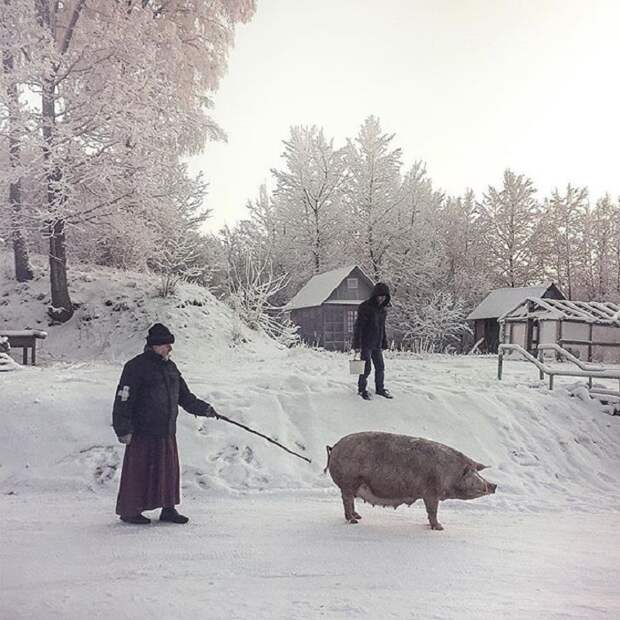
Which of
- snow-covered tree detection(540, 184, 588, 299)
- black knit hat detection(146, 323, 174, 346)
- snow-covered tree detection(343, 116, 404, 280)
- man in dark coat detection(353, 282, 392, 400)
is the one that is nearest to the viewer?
black knit hat detection(146, 323, 174, 346)

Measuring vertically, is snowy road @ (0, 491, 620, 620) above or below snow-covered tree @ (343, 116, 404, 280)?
below

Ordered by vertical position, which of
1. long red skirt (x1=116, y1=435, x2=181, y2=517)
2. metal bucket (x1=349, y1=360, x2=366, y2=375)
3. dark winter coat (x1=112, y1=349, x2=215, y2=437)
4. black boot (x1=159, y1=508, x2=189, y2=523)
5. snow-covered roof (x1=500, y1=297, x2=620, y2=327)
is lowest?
Result: black boot (x1=159, y1=508, x2=189, y2=523)

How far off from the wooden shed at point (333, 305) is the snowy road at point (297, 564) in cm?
936

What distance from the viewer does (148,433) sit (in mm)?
2670

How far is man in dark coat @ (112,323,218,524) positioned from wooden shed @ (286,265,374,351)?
9573 mm

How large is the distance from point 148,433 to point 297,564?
925 millimetres

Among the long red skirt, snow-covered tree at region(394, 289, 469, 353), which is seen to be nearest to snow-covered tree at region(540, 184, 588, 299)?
snow-covered tree at region(394, 289, 469, 353)

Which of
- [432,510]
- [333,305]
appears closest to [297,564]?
[432,510]

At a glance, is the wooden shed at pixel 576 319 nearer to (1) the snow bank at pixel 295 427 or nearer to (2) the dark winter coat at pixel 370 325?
(1) the snow bank at pixel 295 427

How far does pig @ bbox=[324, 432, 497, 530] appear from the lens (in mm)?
2623

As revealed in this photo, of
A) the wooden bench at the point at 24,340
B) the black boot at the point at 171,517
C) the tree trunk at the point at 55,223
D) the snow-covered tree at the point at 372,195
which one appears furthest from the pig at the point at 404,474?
the snow-covered tree at the point at 372,195

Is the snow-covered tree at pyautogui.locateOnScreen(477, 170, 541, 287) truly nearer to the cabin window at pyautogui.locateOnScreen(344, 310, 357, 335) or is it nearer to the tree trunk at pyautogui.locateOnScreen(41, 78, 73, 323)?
the cabin window at pyautogui.locateOnScreen(344, 310, 357, 335)

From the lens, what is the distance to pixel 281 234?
42.0 feet

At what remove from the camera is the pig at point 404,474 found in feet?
8.61
